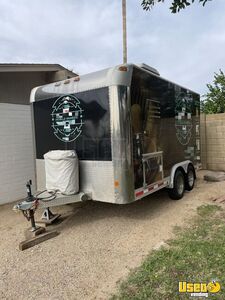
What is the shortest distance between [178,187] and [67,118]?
301cm

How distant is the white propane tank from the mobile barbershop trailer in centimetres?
13

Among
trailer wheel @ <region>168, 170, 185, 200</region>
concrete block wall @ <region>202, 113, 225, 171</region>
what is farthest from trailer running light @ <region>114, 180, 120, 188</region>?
concrete block wall @ <region>202, 113, 225, 171</region>

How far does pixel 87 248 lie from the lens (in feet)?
12.3

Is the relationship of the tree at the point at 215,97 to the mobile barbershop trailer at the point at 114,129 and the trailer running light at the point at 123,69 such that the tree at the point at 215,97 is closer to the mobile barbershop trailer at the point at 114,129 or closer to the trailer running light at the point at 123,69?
the mobile barbershop trailer at the point at 114,129

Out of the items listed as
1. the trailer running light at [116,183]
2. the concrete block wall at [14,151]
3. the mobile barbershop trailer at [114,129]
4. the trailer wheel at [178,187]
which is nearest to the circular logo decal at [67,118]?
the mobile barbershop trailer at [114,129]

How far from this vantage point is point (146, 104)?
459 centimetres

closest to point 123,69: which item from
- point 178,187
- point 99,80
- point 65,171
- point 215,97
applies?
point 99,80

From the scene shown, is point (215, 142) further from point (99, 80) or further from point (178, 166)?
point (99, 80)

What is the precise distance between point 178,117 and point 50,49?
11.7m

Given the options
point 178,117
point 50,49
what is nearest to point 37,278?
point 178,117

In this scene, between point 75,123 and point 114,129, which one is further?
point 75,123

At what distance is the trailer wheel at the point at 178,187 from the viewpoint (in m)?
5.71

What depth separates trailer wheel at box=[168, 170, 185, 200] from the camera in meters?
5.71

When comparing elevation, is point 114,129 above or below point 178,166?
above
